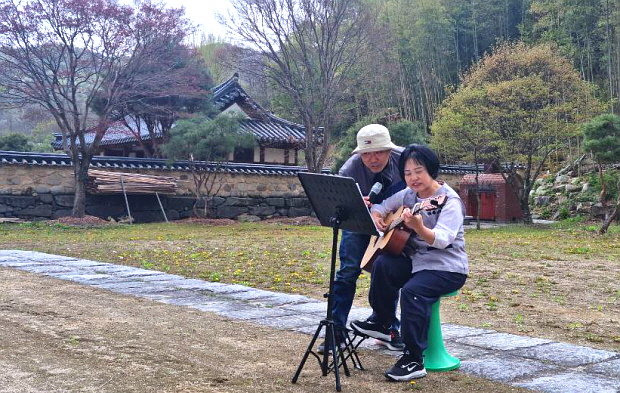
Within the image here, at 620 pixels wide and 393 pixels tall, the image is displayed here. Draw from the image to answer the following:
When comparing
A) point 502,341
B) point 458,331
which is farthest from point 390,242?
point 458,331

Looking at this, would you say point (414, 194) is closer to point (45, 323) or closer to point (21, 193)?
point (45, 323)

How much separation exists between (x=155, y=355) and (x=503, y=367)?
6.55ft

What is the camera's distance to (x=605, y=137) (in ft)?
59.0

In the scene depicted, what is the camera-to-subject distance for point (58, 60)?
738 inches

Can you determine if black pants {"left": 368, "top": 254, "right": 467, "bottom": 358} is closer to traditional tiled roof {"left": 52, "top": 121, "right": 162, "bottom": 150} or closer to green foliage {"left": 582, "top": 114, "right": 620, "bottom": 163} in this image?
green foliage {"left": 582, "top": 114, "right": 620, "bottom": 163}

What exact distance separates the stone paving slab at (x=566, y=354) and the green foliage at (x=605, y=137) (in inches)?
574

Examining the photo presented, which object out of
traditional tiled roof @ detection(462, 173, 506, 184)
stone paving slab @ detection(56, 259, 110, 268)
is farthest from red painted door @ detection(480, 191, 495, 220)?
stone paving slab @ detection(56, 259, 110, 268)

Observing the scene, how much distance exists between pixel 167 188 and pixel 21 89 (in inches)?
195

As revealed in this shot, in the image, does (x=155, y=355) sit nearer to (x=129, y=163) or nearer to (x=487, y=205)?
(x=129, y=163)

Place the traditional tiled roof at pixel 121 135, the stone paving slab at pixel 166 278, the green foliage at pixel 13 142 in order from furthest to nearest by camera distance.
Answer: the green foliage at pixel 13 142 < the traditional tiled roof at pixel 121 135 < the stone paving slab at pixel 166 278

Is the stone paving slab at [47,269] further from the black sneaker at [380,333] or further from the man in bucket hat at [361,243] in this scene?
the black sneaker at [380,333]

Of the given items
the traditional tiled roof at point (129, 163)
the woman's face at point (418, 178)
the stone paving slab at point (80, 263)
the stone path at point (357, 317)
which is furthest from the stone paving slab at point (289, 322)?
the traditional tiled roof at point (129, 163)

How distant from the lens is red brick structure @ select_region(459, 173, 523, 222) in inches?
944

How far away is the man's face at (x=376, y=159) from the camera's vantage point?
4.49 meters
